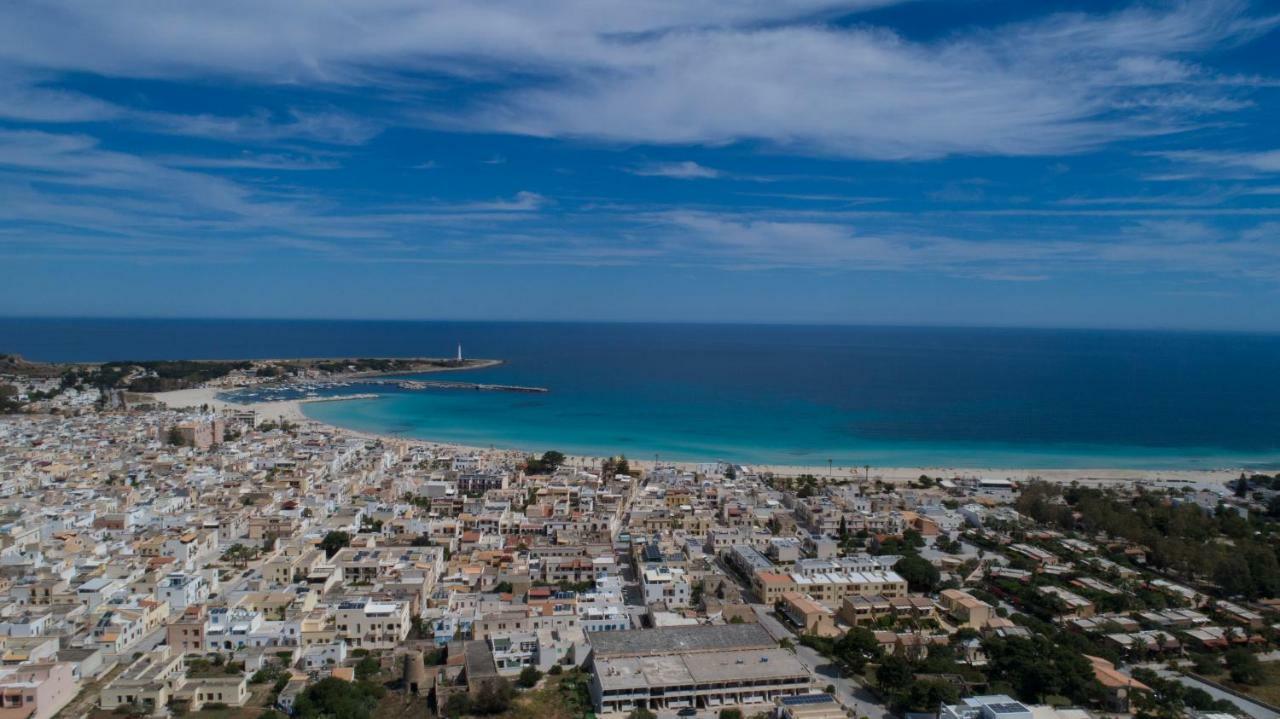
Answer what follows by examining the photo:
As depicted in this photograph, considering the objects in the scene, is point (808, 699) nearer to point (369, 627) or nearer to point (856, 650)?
point (856, 650)

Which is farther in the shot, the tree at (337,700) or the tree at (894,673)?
the tree at (894,673)

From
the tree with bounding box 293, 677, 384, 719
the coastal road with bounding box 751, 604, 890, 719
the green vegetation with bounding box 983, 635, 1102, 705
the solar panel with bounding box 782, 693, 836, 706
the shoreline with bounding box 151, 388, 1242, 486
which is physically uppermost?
the shoreline with bounding box 151, 388, 1242, 486

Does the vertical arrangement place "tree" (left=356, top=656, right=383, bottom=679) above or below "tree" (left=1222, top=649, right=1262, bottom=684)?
below

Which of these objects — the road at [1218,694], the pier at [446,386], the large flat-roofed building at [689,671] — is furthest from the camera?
the pier at [446,386]

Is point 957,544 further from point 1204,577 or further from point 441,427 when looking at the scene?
point 441,427

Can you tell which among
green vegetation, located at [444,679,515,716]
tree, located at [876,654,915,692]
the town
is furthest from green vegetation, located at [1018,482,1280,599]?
green vegetation, located at [444,679,515,716]

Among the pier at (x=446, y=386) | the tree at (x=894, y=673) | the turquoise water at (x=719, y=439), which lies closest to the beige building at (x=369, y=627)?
the tree at (x=894, y=673)

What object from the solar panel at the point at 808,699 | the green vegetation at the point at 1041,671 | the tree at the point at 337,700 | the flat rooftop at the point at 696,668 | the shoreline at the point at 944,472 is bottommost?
the tree at the point at 337,700

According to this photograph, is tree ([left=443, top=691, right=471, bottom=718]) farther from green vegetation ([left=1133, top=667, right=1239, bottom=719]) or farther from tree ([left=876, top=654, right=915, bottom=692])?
green vegetation ([left=1133, top=667, right=1239, bottom=719])

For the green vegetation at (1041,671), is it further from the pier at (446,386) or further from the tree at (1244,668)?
the pier at (446,386)
